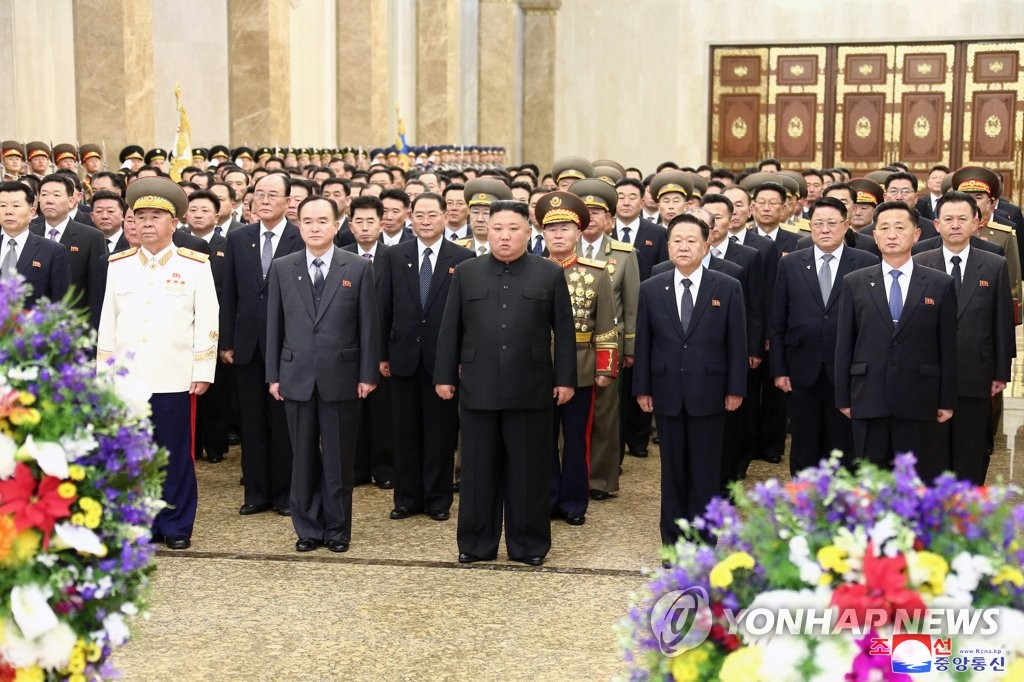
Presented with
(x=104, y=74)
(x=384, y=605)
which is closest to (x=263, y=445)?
(x=384, y=605)

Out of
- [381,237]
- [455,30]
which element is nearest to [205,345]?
[381,237]

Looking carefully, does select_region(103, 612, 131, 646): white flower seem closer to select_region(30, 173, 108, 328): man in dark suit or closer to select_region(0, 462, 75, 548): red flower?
select_region(0, 462, 75, 548): red flower

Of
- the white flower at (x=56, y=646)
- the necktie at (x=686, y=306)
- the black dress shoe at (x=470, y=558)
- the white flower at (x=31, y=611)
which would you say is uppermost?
the necktie at (x=686, y=306)

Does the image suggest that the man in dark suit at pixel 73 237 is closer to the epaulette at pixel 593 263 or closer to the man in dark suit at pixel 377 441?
the man in dark suit at pixel 377 441

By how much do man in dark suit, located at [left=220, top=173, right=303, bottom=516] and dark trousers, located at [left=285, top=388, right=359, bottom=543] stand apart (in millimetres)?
764

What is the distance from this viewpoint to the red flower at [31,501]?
3.41 m

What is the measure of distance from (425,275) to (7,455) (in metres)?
4.56

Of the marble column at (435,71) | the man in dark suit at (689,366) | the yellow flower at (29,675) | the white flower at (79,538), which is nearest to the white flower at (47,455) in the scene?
the white flower at (79,538)

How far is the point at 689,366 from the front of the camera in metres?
6.78

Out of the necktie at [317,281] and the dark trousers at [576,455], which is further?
the dark trousers at [576,455]

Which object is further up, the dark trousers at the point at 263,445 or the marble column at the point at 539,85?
the marble column at the point at 539,85

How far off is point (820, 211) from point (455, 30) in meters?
18.6

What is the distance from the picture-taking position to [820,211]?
26.3 feet

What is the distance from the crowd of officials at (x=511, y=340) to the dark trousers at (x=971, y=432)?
0.02 metres
